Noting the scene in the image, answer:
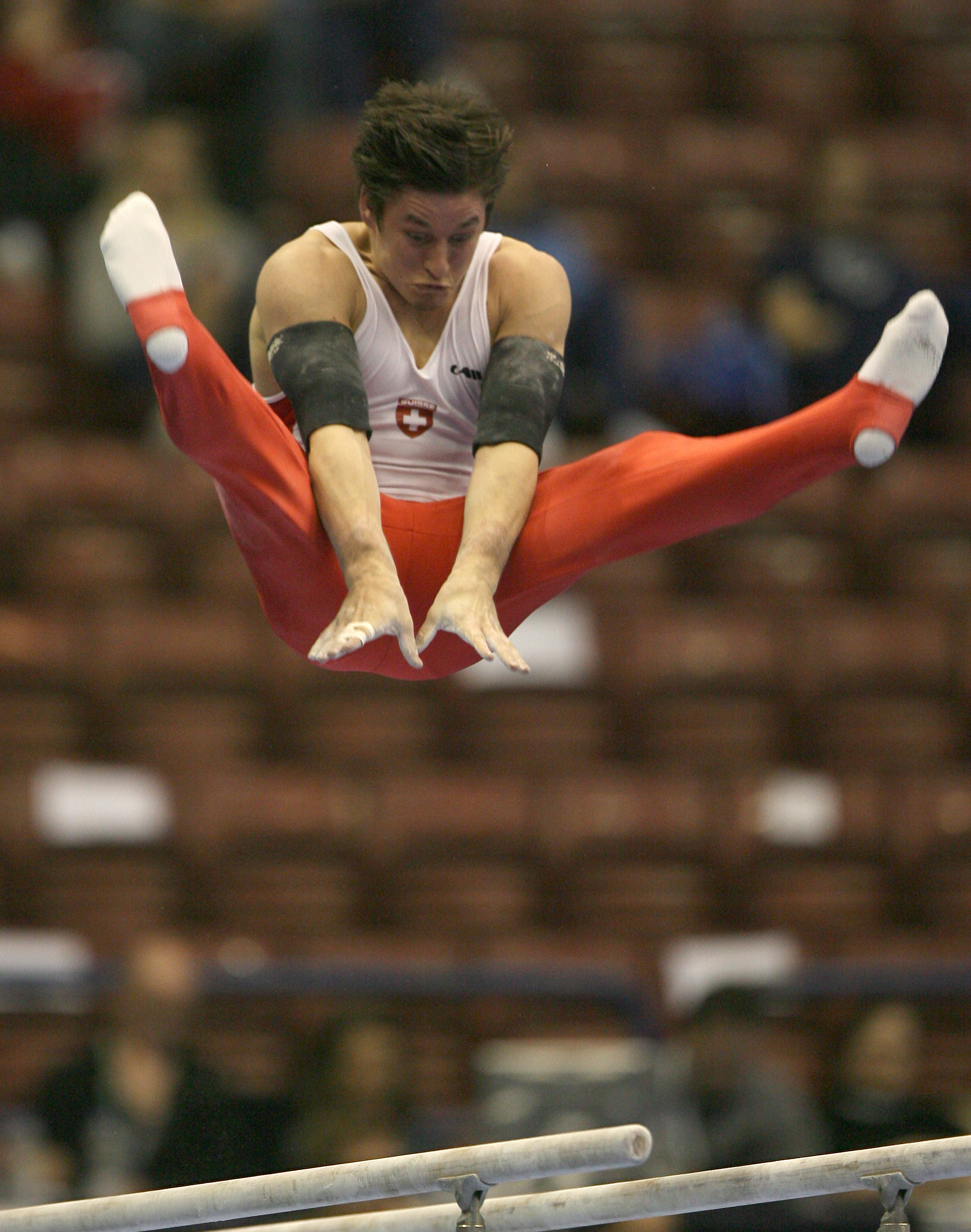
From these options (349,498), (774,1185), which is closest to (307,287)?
(349,498)

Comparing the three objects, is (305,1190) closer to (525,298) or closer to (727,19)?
(525,298)

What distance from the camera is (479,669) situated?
6.34m

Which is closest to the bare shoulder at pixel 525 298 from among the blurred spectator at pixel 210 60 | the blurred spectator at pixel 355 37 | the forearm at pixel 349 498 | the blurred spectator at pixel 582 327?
the forearm at pixel 349 498

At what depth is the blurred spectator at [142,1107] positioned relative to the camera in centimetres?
465

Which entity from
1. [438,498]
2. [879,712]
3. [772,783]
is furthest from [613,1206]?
[879,712]

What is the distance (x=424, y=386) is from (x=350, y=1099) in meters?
2.07

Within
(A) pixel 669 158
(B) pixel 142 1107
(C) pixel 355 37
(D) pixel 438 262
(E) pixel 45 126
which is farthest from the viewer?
(A) pixel 669 158

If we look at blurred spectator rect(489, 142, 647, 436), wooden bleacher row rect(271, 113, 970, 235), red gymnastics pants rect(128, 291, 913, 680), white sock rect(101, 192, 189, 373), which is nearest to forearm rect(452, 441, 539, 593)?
red gymnastics pants rect(128, 291, 913, 680)

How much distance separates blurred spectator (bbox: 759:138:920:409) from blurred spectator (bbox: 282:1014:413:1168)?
2.88 metres

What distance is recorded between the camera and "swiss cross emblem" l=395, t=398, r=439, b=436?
12.3 ft

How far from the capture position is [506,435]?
3555 mm

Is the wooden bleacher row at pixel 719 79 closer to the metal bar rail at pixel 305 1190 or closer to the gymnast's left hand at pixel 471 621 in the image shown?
the gymnast's left hand at pixel 471 621

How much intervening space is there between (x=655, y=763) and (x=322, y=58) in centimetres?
316

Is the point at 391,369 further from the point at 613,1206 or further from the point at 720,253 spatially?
the point at 720,253
